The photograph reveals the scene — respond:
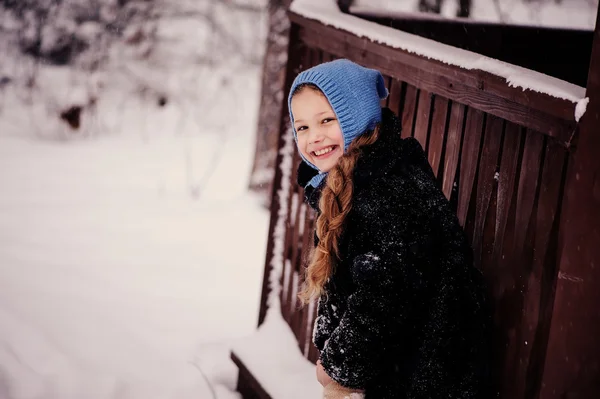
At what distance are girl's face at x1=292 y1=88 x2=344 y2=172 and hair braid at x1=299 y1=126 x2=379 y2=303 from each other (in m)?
0.09

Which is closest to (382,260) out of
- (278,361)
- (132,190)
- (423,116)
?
(423,116)

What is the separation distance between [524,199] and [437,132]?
2.09 feet

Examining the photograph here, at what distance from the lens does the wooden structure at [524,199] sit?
5.91ft

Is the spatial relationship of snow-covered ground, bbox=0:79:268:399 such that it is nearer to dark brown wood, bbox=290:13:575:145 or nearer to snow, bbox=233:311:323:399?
snow, bbox=233:311:323:399


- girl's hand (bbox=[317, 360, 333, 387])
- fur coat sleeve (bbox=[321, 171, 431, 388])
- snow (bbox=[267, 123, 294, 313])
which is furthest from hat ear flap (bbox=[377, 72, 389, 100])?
snow (bbox=[267, 123, 294, 313])

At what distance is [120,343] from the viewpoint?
14.7 feet

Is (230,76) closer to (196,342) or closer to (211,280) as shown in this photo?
(211,280)

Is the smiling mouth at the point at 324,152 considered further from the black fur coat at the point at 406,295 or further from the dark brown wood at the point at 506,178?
the dark brown wood at the point at 506,178

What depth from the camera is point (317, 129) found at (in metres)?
2.24

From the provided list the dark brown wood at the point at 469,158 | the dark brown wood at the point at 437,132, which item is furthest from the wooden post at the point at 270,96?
the dark brown wood at the point at 469,158

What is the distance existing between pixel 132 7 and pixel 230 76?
2.63 metres

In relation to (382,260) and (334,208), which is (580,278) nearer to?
(382,260)

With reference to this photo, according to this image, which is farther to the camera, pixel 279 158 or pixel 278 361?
pixel 279 158

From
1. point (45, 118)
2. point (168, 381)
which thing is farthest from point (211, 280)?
point (45, 118)
